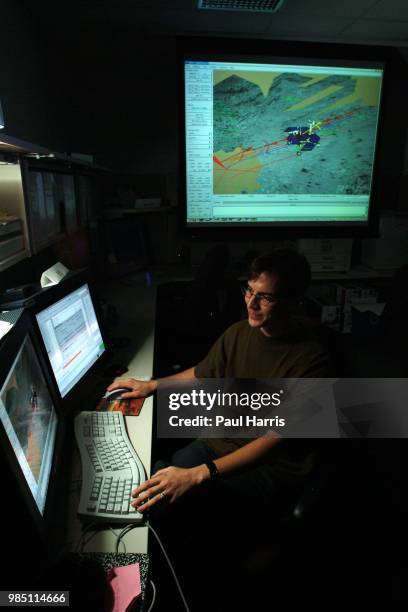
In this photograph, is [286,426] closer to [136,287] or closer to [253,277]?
[253,277]

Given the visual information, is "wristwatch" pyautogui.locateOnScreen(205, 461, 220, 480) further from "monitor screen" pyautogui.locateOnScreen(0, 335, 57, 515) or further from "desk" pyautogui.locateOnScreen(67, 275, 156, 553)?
"monitor screen" pyautogui.locateOnScreen(0, 335, 57, 515)

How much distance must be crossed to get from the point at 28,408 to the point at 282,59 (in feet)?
8.54

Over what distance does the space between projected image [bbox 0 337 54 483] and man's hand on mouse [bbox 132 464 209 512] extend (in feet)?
0.81

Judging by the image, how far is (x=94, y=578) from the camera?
0.69 metres

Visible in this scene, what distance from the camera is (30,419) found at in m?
0.82

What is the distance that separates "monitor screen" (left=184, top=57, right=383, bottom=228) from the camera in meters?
2.51

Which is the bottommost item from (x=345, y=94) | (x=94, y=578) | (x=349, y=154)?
(x=94, y=578)

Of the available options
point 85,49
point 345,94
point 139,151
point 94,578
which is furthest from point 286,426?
point 85,49

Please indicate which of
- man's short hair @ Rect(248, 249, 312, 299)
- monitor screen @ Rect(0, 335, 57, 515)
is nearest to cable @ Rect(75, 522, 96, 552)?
monitor screen @ Rect(0, 335, 57, 515)

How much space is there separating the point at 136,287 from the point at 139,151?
1.23 meters

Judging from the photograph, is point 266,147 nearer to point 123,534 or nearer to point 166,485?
point 166,485

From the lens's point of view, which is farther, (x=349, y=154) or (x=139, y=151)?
(x=139, y=151)

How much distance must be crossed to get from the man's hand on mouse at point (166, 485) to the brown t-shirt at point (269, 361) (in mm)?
203

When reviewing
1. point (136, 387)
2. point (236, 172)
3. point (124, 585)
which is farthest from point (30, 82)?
point (124, 585)
